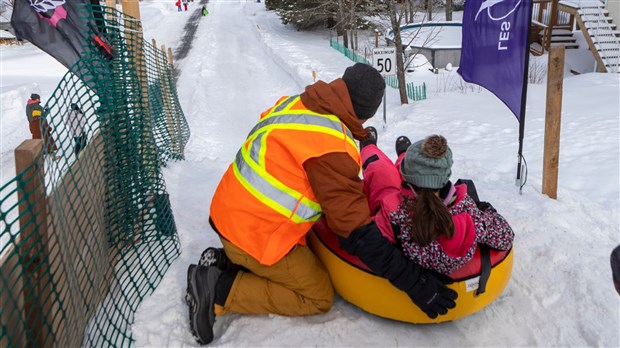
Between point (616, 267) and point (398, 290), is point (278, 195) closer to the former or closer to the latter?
point (398, 290)

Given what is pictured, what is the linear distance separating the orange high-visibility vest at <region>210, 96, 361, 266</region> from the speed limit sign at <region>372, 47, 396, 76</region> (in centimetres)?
740

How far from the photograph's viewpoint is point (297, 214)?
9.24ft

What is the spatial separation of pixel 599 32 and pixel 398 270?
16.4 metres

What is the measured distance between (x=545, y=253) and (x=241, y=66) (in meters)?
17.8

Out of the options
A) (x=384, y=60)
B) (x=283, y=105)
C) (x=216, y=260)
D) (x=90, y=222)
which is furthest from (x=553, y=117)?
(x=384, y=60)

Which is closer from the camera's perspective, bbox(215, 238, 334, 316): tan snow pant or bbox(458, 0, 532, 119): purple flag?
bbox(215, 238, 334, 316): tan snow pant

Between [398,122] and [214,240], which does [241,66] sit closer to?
[398,122]

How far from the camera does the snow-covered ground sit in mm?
3014

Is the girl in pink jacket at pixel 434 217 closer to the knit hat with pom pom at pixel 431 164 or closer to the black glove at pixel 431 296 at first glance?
the knit hat with pom pom at pixel 431 164

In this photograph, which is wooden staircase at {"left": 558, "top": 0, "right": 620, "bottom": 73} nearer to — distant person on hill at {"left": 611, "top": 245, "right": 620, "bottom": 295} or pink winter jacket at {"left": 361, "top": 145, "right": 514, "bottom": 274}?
pink winter jacket at {"left": 361, "top": 145, "right": 514, "bottom": 274}

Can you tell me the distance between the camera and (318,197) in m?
2.70

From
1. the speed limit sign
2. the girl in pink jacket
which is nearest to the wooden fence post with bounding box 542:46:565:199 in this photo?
the girl in pink jacket

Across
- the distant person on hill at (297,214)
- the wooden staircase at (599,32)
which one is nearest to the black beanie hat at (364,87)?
the distant person on hill at (297,214)

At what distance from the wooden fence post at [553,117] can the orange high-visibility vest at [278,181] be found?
104 inches
